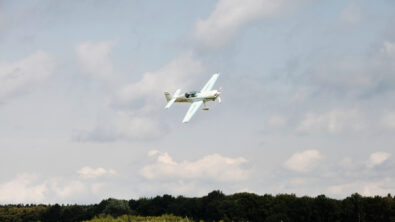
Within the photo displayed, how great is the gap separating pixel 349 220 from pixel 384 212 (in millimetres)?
9832

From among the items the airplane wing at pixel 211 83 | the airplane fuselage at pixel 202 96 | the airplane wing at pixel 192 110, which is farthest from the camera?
the airplane wing at pixel 211 83

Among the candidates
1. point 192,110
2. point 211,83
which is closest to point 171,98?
point 211,83

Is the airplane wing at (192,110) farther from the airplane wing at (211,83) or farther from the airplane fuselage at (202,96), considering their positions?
the airplane wing at (211,83)

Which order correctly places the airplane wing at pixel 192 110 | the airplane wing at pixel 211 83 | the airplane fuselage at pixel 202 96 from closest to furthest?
1. the airplane wing at pixel 192 110
2. the airplane fuselage at pixel 202 96
3. the airplane wing at pixel 211 83

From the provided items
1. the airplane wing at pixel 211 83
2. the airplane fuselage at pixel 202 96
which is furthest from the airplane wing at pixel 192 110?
the airplane wing at pixel 211 83

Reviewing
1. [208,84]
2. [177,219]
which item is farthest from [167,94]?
[177,219]

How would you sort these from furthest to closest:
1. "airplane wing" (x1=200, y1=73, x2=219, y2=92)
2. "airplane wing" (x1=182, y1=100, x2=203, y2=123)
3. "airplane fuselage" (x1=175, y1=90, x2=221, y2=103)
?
1. "airplane wing" (x1=200, y1=73, x2=219, y2=92)
2. "airplane fuselage" (x1=175, y1=90, x2=221, y2=103)
3. "airplane wing" (x1=182, y1=100, x2=203, y2=123)

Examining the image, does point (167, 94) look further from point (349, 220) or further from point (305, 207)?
point (349, 220)

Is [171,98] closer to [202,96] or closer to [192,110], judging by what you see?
[202,96]

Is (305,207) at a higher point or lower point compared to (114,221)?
higher

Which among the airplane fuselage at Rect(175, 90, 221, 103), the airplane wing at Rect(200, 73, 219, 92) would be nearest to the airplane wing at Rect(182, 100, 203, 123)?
the airplane fuselage at Rect(175, 90, 221, 103)

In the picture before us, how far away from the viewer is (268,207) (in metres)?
154

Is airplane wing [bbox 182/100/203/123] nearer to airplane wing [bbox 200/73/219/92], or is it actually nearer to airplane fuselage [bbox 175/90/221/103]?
airplane fuselage [bbox 175/90/221/103]

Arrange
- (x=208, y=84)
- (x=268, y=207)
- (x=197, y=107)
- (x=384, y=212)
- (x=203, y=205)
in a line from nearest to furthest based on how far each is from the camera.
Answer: (x=197, y=107)
(x=208, y=84)
(x=384, y=212)
(x=268, y=207)
(x=203, y=205)
